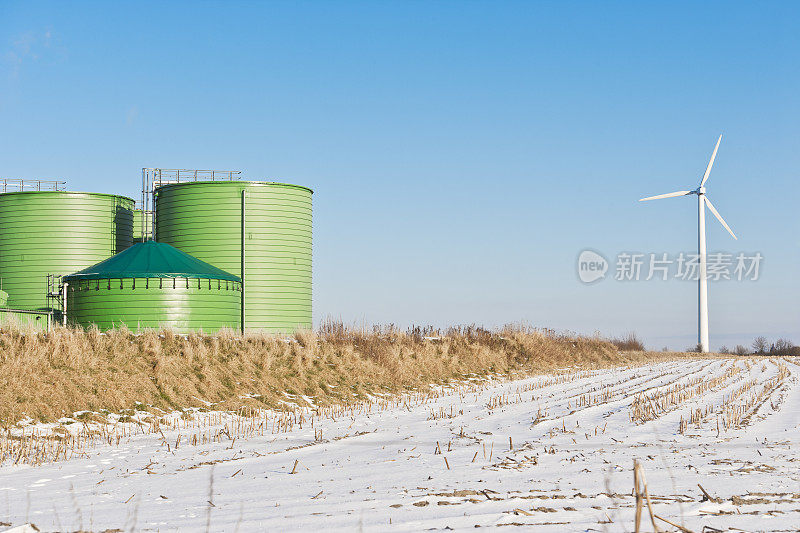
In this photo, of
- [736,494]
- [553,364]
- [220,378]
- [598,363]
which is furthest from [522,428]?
[598,363]

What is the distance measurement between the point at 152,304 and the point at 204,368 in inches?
404

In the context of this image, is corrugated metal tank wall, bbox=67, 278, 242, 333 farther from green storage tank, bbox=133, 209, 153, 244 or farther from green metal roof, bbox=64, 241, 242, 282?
green storage tank, bbox=133, 209, 153, 244

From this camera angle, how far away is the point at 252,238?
3341cm

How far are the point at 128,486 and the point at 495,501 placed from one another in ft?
12.8

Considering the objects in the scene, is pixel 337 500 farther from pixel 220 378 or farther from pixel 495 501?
pixel 220 378

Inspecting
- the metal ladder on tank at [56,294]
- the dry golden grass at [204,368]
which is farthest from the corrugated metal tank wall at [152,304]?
the dry golden grass at [204,368]

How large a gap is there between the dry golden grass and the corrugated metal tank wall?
185 inches

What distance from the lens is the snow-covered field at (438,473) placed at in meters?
6.11

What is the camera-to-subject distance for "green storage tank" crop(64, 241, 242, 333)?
2803cm

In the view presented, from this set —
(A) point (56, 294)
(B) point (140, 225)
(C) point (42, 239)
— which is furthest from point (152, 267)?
(B) point (140, 225)

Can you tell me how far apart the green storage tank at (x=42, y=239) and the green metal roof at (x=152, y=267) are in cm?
436

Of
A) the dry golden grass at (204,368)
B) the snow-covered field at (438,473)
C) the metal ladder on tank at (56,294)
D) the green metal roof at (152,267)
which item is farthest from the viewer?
the metal ladder on tank at (56,294)

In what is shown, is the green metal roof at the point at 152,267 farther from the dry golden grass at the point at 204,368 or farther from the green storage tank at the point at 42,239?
the dry golden grass at the point at 204,368

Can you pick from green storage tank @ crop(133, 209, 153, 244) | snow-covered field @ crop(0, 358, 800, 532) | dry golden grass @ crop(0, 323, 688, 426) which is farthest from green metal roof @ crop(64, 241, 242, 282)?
snow-covered field @ crop(0, 358, 800, 532)
